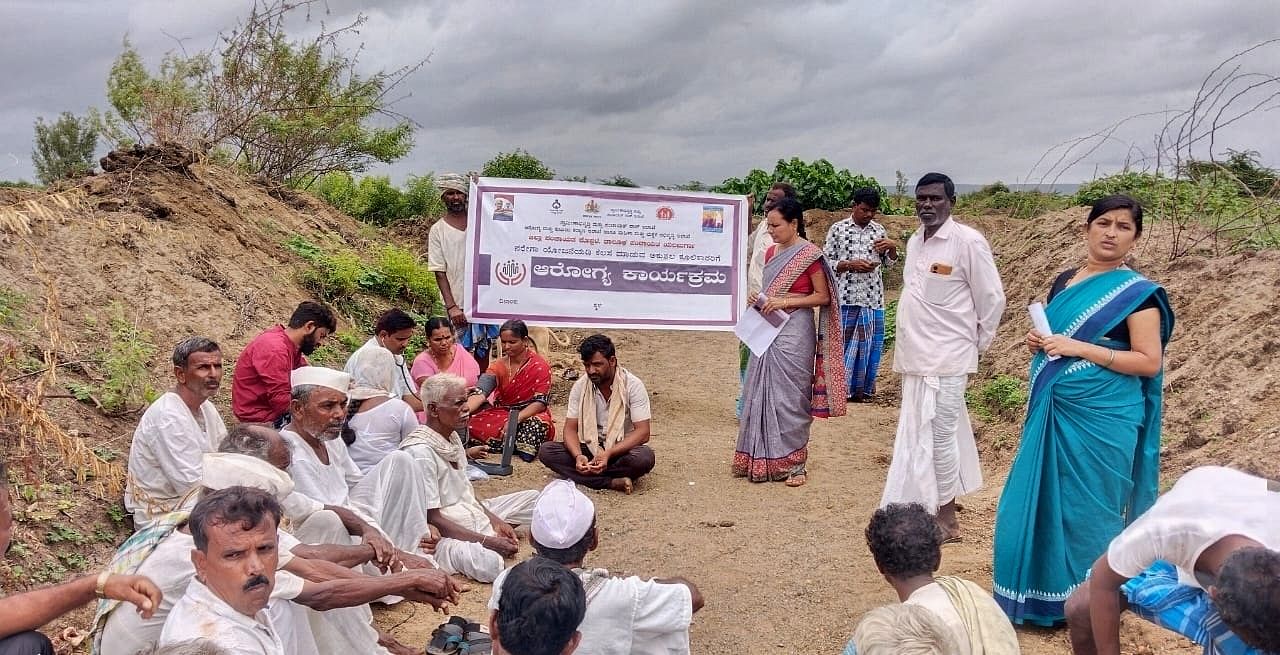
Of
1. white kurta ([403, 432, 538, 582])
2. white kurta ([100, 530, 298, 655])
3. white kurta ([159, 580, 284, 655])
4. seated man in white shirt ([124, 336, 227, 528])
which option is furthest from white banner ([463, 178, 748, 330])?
white kurta ([159, 580, 284, 655])

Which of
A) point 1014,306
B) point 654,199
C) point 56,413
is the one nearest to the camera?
point 56,413

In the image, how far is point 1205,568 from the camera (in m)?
2.40

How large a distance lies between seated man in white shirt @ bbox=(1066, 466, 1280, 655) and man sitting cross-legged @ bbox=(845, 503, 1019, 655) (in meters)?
0.37

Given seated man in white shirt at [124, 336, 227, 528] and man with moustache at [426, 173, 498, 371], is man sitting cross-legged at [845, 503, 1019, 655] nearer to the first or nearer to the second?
seated man in white shirt at [124, 336, 227, 528]

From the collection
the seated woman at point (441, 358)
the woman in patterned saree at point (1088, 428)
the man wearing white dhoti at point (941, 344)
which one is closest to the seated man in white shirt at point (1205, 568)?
the woman in patterned saree at point (1088, 428)

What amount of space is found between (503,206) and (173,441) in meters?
3.78

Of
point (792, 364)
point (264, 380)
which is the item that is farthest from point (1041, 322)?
point (264, 380)

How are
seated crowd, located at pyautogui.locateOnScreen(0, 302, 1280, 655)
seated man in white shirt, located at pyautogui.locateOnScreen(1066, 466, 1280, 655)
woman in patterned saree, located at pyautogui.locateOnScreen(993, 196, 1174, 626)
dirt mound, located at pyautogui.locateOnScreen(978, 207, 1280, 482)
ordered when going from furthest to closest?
A: 1. dirt mound, located at pyautogui.locateOnScreen(978, 207, 1280, 482)
2. woman in patterned saree, located at pyautogui.locateOnScreen(993, 196, 1174, 626)
3. seated crowd, located at pyautogui.locateOnScreen(0, 302, 1280, 655)
4. seated man in white shirt, located at pyautogui.locateOnScreen(1066, 466, 1280, 655)

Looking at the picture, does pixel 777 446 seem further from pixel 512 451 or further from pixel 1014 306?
pixel 1014 306

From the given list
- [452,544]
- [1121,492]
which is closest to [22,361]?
[452,544]

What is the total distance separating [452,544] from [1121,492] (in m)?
3.31

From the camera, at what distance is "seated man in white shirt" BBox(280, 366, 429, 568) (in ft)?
13.9

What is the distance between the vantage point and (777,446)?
671 centimetres

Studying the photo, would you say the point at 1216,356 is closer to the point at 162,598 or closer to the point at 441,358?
the point at 441,358
